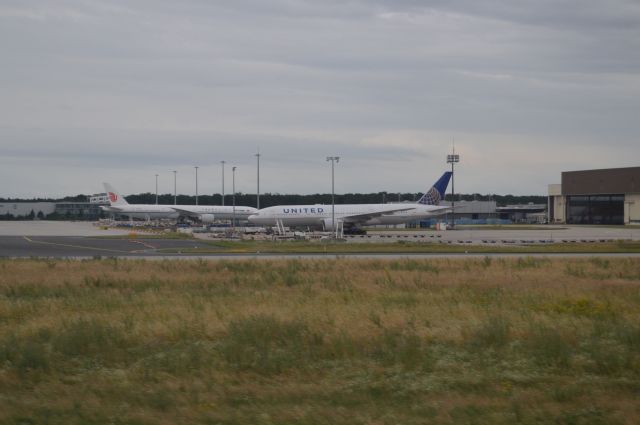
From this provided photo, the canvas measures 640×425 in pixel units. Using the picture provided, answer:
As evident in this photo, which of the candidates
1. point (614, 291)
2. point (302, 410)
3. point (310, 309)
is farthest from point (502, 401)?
point (614, 291)

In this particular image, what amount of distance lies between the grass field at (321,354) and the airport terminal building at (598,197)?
8891cm

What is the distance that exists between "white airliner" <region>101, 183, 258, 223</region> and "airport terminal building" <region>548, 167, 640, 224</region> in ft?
159

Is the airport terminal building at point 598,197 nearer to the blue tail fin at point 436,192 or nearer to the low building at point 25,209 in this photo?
the blue tail fin at point 436,192

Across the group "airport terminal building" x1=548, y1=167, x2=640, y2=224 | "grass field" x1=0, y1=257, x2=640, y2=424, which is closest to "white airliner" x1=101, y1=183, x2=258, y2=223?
"airport terminal building" x1=548, y1=167, x2=640, y2=224

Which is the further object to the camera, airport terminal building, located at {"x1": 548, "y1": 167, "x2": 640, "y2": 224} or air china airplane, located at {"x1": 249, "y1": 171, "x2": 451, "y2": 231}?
airport terminal building, located at {"x1": 548, "y1": 167, "x2": 640, "y2": 224}

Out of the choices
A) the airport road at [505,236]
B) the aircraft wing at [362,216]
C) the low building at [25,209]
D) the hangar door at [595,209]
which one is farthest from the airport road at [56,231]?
the low building at [25,209]

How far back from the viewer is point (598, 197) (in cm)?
11206

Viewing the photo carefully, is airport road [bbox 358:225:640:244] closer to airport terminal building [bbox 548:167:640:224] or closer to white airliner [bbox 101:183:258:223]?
airport terminal building [bbox 548:167:640:224]

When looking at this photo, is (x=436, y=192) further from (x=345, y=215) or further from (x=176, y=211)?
(x=176, y=211)

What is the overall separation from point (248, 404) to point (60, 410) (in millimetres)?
2417

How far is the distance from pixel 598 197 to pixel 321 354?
4226 inches

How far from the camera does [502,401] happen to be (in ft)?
33.2

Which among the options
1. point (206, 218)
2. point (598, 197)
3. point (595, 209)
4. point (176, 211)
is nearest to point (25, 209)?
point (176, 211)

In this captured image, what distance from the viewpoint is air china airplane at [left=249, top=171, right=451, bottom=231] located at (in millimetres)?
76438
